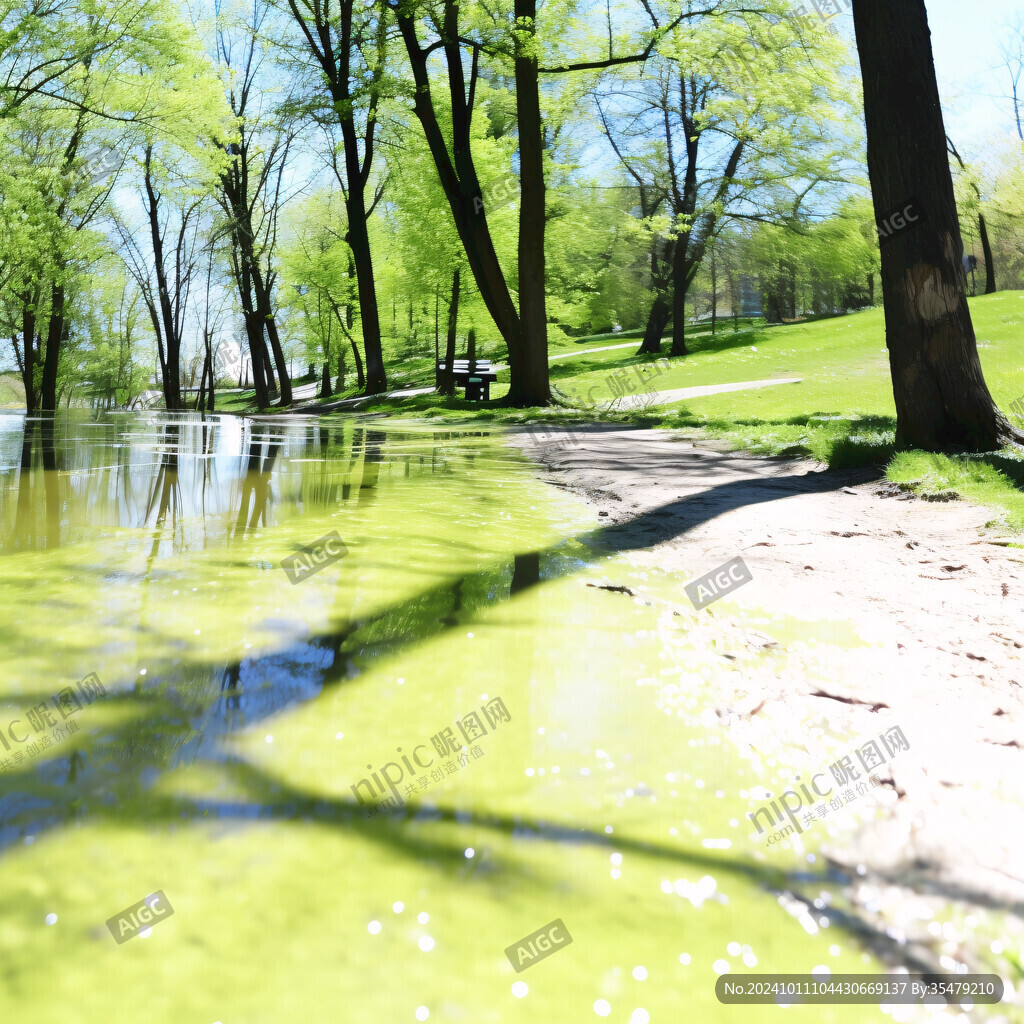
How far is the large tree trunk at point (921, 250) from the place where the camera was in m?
6.17

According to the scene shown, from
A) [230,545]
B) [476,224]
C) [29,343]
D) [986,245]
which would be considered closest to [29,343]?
[29,343]

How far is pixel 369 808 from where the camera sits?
157 centimetres

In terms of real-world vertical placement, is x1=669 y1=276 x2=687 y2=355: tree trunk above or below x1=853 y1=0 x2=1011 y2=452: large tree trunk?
above

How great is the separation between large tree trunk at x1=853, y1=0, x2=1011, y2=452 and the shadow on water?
1870 mm

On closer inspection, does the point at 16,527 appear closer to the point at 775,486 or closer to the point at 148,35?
the point at 775,486

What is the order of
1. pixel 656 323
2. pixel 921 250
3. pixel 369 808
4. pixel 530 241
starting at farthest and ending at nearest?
1. pixel 656 323
2. pixel 530 241
3. pixel 921 250
4. pixel 369 808

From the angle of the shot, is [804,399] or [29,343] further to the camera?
[29,343]

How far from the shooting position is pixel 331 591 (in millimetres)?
3035

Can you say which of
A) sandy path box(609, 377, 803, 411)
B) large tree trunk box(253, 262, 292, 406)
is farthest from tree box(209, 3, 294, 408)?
sandy path box(609, 377, 803, 411)

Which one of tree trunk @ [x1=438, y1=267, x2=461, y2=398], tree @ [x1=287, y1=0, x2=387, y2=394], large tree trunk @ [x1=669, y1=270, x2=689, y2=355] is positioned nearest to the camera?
tree @ [x1=287, y1=0, x2=387, y2=394]

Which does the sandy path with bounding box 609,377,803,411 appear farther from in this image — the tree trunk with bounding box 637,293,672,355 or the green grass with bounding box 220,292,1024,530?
the tree trunk with bounding box 637,293,672,355

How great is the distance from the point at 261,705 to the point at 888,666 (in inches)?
67.7

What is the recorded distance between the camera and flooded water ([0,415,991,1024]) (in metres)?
1.14

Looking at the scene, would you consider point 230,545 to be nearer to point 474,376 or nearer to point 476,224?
point 476,224
